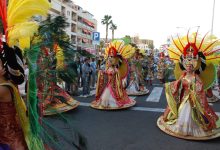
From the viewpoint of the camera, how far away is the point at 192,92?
5.66 meters

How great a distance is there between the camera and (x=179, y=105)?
590 centimetres

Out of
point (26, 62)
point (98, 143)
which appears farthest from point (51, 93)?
point (98, 143)

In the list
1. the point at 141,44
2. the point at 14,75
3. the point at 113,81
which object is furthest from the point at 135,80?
the point at 141,44

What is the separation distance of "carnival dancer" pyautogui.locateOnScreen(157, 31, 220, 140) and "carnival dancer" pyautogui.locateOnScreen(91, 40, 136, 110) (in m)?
2.24

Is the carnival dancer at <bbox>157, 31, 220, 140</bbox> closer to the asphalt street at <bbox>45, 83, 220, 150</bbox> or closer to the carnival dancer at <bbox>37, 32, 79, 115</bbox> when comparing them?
the asphalt street at <bbox>45, 83, 220, 150</bbox>

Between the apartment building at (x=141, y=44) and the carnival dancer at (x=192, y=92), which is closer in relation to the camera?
the carnival dancer at (x=192, y=92)

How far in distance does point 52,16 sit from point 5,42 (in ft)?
2.09

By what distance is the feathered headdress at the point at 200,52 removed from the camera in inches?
229

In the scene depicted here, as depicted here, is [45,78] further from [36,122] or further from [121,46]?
[121,46]

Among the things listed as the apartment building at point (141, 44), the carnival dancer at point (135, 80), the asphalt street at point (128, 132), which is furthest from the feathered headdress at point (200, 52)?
the apartment building at point (141, 44)

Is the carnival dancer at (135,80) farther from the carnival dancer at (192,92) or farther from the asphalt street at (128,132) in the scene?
the carnival dancer at (192,92)

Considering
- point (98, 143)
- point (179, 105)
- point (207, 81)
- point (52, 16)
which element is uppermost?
point (52, 16)

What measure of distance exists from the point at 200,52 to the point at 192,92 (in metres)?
0.87

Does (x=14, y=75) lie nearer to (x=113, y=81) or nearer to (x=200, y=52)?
(x=200, y=52)
